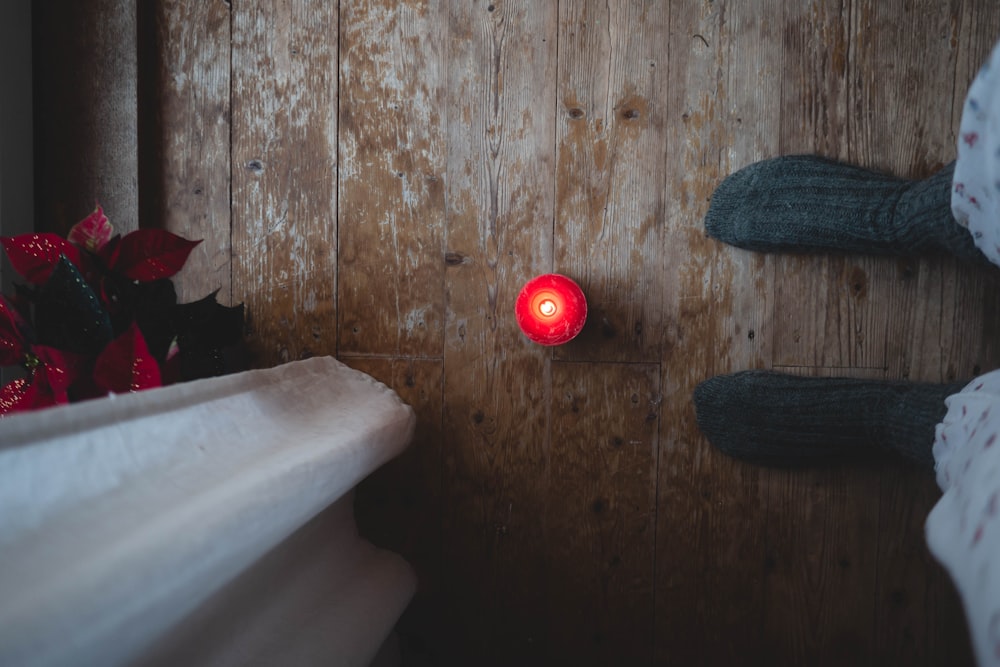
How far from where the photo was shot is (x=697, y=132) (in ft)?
2.68

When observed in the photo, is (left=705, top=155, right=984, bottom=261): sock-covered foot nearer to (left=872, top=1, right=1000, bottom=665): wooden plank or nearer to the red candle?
(left=872, top=1, right=1000, bottom=665): wooden plank

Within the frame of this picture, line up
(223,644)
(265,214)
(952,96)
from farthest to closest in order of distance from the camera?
1. (265,214)
2. (952,96)
3. (223,644)

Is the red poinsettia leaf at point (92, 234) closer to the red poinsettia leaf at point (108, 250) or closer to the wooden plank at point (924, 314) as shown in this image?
the red poinsettia leaf at point (108, 250)

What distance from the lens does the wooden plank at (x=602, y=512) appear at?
0.84 meters

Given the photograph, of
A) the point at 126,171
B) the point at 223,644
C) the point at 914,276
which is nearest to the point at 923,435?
the point at 914,276

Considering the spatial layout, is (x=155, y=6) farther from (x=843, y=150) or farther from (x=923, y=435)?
(x=923, y=435)

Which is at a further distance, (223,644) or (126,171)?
(126,171)

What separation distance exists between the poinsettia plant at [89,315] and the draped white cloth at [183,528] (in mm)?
167

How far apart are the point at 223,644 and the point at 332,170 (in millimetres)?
681

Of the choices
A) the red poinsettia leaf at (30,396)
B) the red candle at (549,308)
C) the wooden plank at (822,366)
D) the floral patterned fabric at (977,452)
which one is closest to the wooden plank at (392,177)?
the red candle at (549,308)

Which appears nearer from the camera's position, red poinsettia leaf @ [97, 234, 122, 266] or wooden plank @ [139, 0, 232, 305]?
red poinsettia leaf @ [97, 234, 122, 266]

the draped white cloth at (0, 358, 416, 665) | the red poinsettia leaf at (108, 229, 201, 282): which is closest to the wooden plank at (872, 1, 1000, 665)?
the draped white cloth at (0, 358, 416, 665)

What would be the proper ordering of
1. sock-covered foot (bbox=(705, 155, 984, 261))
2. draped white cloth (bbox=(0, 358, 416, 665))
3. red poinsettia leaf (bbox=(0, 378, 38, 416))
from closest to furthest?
draped white cloth (bbox=(0, 358, 416, 665)) → red poinsettia leaf (bbox=(0, 378, 38, 416)) → sock-covered foot (bbox=(705, 155, 984, 261))

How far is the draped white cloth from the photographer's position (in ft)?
0.89
